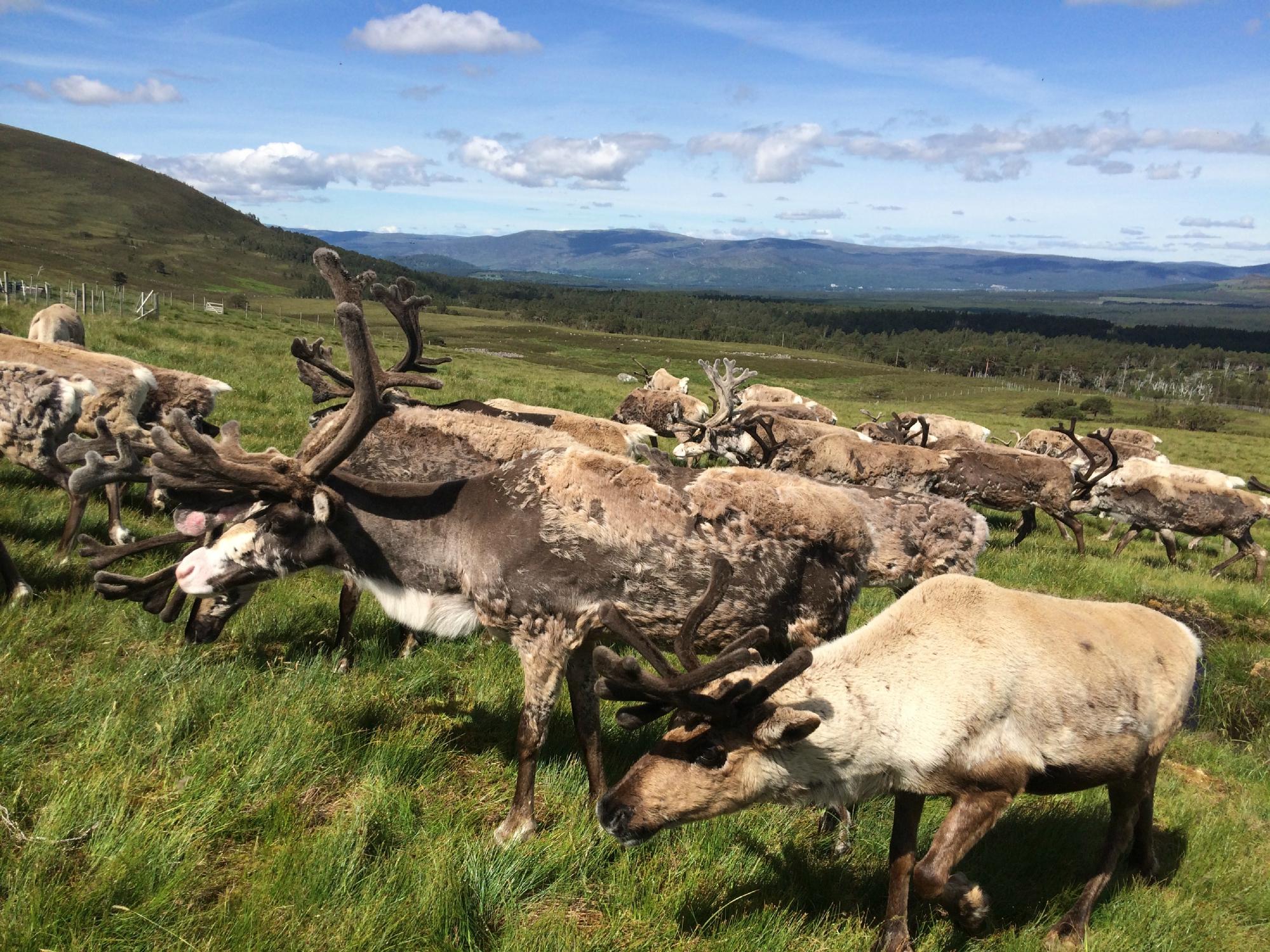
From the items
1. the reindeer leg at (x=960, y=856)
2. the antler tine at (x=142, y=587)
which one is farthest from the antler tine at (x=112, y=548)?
the reindeer leg at (x=960, y=856)

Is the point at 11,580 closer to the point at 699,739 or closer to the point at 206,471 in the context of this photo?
the point at 206,471

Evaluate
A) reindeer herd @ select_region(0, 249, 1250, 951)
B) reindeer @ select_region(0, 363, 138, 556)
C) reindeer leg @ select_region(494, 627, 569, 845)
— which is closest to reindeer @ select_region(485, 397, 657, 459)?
reindeer herd @ select_region(0, 249, 1250, 951)

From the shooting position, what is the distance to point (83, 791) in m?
3.76

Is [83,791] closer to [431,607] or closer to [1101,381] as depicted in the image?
[431,607]

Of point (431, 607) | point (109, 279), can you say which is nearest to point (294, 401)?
point (431, 607)

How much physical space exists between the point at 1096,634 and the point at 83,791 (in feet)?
18.3

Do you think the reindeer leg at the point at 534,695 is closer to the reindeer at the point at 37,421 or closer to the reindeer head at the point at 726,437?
the reindeer at the point at 37,421

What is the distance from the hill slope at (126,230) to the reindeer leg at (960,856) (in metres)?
122

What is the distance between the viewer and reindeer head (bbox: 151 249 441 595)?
205 inches

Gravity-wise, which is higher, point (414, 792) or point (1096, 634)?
point (1096, 634)

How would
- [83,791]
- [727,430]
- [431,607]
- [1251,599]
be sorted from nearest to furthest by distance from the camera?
[83,791], [431,607], [1251,599], [727,430]

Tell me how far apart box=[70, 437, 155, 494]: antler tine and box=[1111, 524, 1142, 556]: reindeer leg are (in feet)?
61.8

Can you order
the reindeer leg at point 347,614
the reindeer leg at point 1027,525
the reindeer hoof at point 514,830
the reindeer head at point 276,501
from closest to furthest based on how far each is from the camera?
1. the reindeer hoof at point 514,830
2. the reindeer head at point 276,501
3. the reindeer leg at point 347,614
4. the reindeer leg at point 1027,525

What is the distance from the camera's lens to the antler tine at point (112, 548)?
5750 mm
